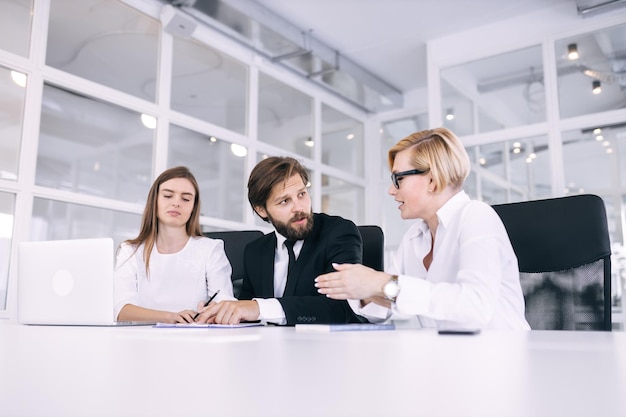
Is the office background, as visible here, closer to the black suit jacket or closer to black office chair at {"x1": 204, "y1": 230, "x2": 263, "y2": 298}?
black office chair at {"x1": 204, "y1": 230, "x2": 263, "y2": 298}

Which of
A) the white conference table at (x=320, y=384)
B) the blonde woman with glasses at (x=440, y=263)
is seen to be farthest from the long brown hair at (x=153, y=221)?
the white conference table at (x=320, y=384)

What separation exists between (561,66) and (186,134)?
3.54 m

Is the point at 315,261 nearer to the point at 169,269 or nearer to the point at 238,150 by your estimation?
the point at 169,269

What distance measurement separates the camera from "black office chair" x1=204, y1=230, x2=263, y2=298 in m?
2.81

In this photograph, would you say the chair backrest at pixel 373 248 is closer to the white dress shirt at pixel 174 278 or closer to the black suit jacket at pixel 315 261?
the black suit jacket at pixel 315 261

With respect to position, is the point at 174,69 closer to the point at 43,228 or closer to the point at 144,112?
the point at 144,112

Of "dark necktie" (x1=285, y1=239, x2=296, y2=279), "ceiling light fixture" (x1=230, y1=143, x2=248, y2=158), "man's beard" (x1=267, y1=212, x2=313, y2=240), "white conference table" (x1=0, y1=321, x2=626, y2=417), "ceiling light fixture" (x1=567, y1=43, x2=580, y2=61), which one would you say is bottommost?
"white conference table" (x1=0, y1=321, x2=626, y2=417)

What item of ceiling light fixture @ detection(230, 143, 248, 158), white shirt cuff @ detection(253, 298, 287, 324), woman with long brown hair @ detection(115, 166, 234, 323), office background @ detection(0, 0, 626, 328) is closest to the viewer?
white shirt cuff @ detection(253, 298, 287, 324)

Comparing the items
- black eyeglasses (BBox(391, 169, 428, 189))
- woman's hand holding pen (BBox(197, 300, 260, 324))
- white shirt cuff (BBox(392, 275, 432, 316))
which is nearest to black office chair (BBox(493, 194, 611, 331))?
black eyeglasses (BBox(391, 169, 428, 189))

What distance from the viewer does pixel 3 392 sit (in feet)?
1.23

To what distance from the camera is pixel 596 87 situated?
4980mm

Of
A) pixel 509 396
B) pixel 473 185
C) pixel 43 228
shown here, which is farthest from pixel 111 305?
pixel 473 185

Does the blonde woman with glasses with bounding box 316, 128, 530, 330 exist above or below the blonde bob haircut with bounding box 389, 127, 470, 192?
below

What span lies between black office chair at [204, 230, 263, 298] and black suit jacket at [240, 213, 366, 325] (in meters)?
0.48
